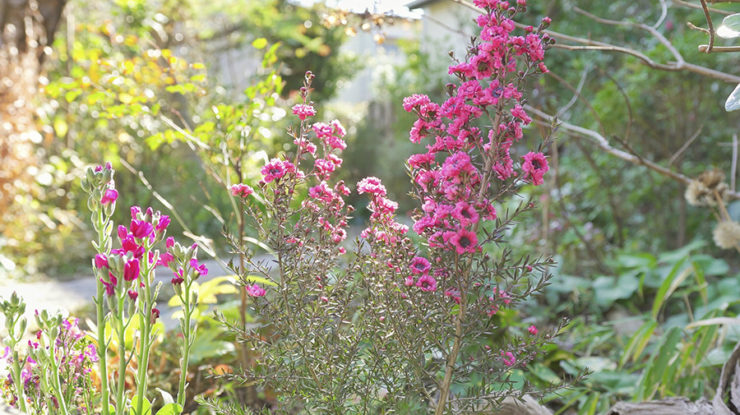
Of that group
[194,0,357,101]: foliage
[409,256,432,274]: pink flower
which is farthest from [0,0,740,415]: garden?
[194,0,357,101]: foliage

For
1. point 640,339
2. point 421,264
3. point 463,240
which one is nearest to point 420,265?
point 421,264

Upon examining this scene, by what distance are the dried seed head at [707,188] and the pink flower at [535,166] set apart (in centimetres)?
144

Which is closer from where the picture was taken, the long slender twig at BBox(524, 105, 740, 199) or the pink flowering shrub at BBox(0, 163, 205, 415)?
the pink flowering shrub at BBox(0, 163, 205, 415)

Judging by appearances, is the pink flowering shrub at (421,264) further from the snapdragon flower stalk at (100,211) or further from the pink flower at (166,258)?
the snapdragon flower stalk at (100,211)

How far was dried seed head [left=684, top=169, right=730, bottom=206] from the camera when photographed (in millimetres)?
2188

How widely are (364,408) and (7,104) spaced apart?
4.64 meters

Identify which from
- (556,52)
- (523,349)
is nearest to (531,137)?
(556,52)

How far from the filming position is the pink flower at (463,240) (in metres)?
1.04

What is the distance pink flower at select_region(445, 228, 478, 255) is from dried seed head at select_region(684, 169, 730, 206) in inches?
60.5

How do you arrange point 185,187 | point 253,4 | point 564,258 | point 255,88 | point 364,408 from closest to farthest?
point 364,408
point 255,88
point 564,258
point 185,187
point 253,4

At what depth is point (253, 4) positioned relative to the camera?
8914 mm

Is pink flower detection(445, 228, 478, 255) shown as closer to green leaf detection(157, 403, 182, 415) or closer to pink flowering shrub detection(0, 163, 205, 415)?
pink flowering shrub detection(0, 163, 205, 415)

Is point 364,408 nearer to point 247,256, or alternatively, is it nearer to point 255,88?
point 247,256

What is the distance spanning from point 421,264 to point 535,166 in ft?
0.92
